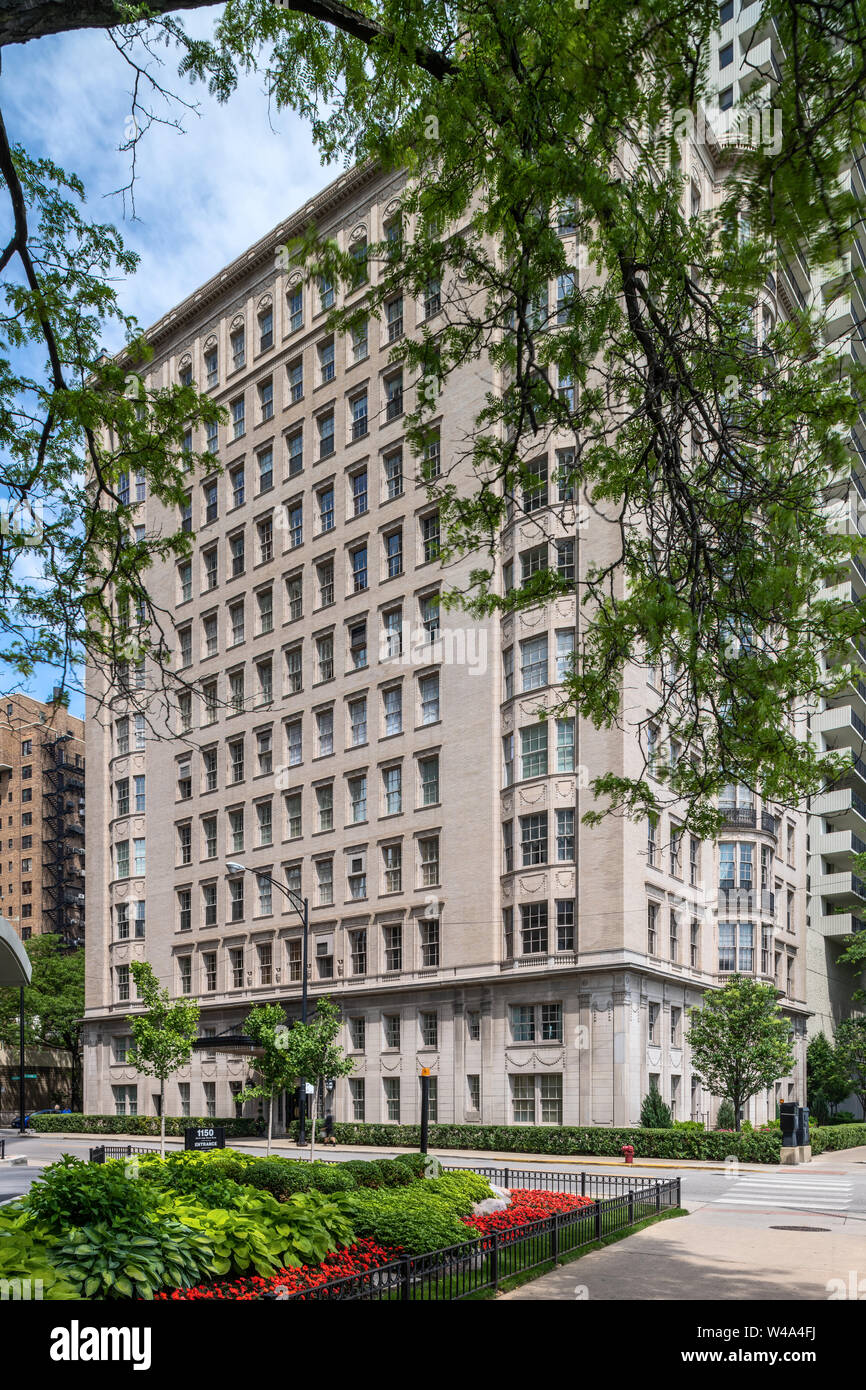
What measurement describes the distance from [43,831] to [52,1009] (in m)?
33.7

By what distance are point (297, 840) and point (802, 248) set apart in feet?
178

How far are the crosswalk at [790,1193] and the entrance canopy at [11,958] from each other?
15189 millimetres

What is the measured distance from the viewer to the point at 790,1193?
28.2 meters

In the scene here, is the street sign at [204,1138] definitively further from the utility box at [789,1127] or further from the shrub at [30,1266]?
the utility box at [789,1127]

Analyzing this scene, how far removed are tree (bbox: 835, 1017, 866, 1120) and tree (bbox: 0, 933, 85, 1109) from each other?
175ft

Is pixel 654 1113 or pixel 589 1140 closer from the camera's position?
pixel 589 1140

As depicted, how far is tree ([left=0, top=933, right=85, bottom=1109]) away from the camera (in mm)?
88938

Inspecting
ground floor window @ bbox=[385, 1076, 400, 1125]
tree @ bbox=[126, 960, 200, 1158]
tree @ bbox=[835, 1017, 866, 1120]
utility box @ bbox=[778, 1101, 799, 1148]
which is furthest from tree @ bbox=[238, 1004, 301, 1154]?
tree @ bbox=[835, 1017, 866, 1120]

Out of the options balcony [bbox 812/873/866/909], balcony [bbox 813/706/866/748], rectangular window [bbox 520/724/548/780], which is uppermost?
balcony [bbox 813/706/866/748]

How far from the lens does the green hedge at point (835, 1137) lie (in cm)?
4538

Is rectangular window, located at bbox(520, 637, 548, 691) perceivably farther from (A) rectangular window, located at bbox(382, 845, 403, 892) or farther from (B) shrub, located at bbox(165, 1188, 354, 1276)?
(B) shrub, located at bbox(165, 1188, 354, 1276)

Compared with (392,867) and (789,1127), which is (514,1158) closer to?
(789,1127)

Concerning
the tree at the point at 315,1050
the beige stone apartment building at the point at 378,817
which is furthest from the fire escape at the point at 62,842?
the tree at the point at 315,1050

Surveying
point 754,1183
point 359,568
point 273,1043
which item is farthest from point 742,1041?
point 359,568
